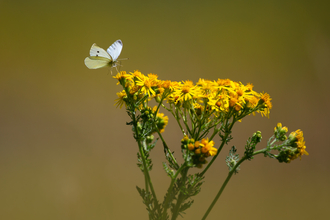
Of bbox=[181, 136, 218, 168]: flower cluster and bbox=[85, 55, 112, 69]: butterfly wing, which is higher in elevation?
bbox=[85, 55, 112, 69]: butterfly wing

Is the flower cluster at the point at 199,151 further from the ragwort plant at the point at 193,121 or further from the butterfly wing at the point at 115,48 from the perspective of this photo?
the butterfly wing at the point at 115,48

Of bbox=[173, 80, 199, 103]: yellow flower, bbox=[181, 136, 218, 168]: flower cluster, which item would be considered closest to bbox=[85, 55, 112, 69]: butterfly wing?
bbox=[173, 80, 199, 103]: yellow flower

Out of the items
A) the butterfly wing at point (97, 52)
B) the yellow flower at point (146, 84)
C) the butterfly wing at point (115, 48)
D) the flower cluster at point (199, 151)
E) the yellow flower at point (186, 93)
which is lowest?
the flower cluster at point (199, 151)

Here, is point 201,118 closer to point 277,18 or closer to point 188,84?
point 188,84

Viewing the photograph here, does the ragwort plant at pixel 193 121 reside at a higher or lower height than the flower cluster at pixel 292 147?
lower

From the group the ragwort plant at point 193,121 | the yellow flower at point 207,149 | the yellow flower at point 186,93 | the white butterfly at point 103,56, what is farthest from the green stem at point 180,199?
the white butterfly at point 103,56

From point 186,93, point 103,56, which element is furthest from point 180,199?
point 103,56

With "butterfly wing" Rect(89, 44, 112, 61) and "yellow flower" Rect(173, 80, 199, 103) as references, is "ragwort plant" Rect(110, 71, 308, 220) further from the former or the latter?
"butterfly wing" Rect(89, 44, 112, 61)

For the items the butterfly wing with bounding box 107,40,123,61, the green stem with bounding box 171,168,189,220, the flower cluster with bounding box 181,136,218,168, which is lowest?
the green stem with bounding box 171,168,189,220
